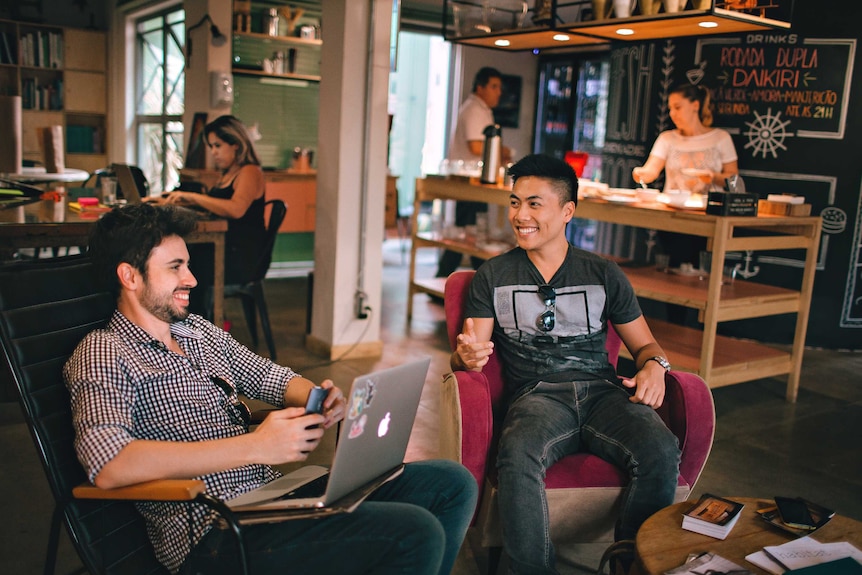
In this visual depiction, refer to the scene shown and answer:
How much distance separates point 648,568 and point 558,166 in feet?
4.44

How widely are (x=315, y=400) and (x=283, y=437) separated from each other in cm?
14

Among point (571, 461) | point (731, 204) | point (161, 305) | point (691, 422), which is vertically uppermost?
point (731, 204)

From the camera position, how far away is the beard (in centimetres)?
192

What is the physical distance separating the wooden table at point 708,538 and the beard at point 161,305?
1187 millimetres

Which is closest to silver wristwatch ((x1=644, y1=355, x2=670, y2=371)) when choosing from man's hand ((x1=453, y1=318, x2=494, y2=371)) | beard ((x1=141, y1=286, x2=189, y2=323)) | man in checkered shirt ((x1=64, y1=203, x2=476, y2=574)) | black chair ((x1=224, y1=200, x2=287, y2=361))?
man's hand ((x1=453, y1=318, x2=494, y2=371))

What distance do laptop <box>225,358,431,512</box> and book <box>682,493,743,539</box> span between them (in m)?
0.71

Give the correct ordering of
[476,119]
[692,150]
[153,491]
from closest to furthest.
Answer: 1. [153,491]
2. [692,150]
3. [476,119]

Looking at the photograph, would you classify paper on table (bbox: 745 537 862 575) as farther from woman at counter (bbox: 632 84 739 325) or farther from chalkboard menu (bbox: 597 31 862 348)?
chalkboard menu (bbox: 597 31 862 348)

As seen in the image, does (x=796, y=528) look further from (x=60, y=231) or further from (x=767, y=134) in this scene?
(x=767, y=134)

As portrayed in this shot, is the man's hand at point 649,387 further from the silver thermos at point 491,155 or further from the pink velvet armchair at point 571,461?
the silver thermos at point 491,155

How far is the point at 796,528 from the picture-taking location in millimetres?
1969

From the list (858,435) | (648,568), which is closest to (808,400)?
(858,435)

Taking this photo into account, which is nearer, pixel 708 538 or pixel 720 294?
pixel 708 538

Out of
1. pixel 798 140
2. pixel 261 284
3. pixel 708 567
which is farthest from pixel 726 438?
pixel 798 140
